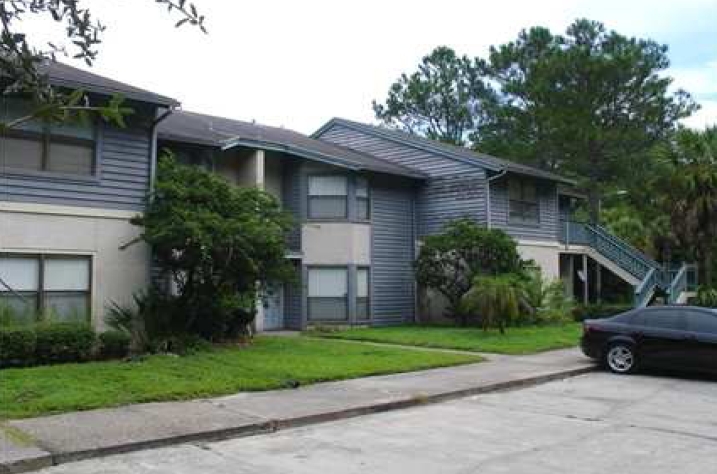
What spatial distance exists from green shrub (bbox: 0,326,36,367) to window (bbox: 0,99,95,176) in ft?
11.2

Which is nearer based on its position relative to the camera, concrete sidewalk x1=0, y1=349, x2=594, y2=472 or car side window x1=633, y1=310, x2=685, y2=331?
concrete sidewalk x1=0, y1=349, x2=594, y2=472

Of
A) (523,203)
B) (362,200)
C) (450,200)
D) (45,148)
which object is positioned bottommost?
(45,148)

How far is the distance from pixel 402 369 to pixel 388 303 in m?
10.8

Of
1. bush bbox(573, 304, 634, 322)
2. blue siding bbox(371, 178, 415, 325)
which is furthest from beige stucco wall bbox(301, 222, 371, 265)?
bush bbox(573, 304, 634, 322)

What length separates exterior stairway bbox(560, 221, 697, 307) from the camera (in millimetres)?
28995

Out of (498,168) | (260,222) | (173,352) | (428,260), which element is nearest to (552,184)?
(498,168)

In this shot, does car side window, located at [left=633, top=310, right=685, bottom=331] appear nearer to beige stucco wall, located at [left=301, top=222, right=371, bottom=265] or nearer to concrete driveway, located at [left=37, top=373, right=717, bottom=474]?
concrete driveway, located at [left=37, top=373, right=717, bottom=474]

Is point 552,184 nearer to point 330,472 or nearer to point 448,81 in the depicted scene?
point 330,472

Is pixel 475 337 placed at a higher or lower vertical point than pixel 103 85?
lower

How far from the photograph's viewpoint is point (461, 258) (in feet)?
80.3

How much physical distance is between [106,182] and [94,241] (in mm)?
1269

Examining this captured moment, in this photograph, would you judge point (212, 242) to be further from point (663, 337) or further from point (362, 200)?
point (362, 200)

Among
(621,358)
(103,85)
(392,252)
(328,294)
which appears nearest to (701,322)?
(621,358)

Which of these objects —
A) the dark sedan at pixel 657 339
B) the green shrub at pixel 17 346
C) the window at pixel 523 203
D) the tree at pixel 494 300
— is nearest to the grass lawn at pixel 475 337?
the tree at pixel 494 300
